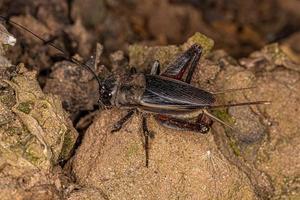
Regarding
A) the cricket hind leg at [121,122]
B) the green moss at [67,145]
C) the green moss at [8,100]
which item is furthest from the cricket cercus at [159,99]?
the green moss at [8,100]

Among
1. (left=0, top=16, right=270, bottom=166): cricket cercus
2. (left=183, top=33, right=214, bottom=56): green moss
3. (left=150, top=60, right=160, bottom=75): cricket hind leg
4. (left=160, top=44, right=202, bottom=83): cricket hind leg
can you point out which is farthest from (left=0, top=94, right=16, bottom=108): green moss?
(left=183, top=33, right=214, bottom=56): green moss

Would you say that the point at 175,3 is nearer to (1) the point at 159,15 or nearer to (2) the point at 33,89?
(1) the point at 159,15

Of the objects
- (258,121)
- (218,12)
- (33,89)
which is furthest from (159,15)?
(33,89)

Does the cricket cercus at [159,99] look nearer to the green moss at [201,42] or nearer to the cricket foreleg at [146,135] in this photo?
the cricket foreleg at [146,135]

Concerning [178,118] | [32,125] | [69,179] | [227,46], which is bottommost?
[69,179]

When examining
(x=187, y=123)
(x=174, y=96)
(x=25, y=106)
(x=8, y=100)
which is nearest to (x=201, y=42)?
(x=174, y=96)

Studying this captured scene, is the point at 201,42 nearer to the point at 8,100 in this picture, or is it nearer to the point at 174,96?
the point at 174,96
